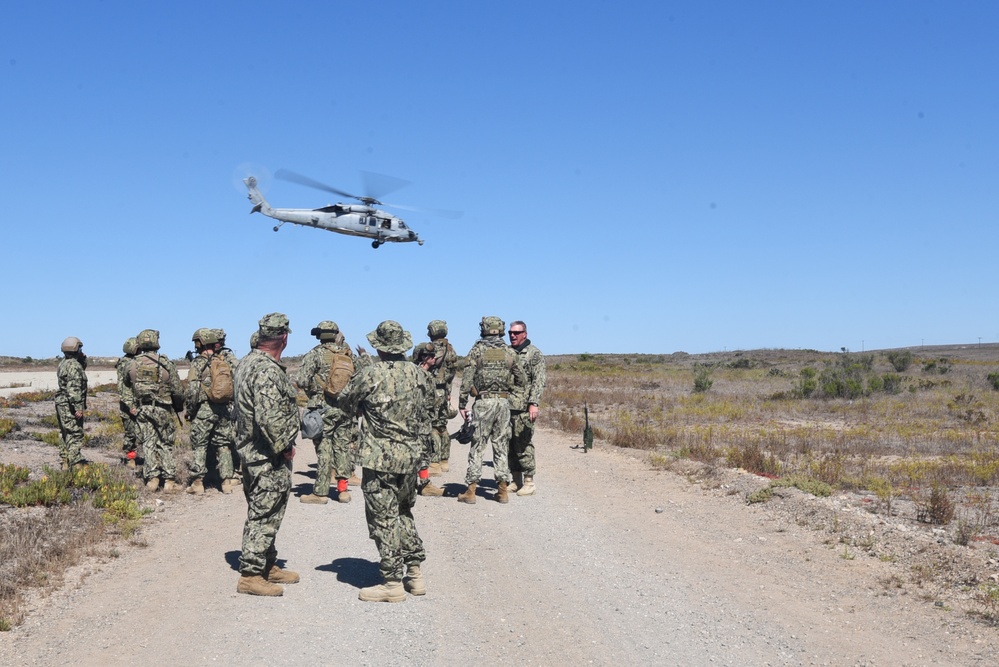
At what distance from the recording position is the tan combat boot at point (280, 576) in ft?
23.4

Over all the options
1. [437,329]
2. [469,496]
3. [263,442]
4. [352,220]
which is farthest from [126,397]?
[352,220]

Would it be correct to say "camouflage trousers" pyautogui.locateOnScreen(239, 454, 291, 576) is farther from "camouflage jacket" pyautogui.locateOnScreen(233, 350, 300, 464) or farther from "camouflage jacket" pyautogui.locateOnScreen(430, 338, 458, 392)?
"camouflage jacket" pyautogui.locateOnScreen(430, 338, 458, 392)

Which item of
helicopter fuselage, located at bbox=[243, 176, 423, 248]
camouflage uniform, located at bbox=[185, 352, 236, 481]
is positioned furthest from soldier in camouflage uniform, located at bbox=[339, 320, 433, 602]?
helicopter fuselage, located at bbox=[243, 176, 423, 248]

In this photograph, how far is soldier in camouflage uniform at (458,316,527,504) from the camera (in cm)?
1085

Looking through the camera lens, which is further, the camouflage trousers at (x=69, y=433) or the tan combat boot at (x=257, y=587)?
the camouflage trousers at (x=69, y=433)

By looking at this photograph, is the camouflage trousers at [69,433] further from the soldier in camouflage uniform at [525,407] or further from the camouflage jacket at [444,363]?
the soldier in camouflage uniform at [525,407]

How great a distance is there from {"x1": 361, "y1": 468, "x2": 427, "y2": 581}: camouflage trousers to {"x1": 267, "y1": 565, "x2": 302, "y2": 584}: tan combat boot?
2.91 ft

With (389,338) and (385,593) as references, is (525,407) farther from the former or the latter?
(385,593)

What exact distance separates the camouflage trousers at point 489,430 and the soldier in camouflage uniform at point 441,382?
44.4 inches

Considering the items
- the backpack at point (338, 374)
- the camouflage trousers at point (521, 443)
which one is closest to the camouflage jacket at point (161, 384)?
the backpack at point (338, 374)

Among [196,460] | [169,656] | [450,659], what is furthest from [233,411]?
[196,460]

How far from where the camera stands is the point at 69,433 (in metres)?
12.0

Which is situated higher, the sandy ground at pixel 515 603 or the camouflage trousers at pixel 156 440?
the camouflage trousers at pixel 156 440

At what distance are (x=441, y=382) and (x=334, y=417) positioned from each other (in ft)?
7.21
